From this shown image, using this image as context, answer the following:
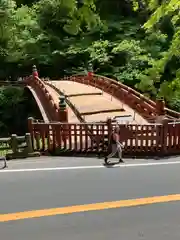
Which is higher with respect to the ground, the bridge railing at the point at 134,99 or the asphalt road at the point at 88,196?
the bridge railing at the point at 134,99

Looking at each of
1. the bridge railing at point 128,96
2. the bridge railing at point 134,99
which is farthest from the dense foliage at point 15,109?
the bridge railing at point 134,99

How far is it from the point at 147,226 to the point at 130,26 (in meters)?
25.7

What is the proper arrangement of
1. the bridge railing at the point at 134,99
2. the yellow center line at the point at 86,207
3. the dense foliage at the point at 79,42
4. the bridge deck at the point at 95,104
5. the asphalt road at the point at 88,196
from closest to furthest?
the asphalt road at the point at 88,196
the yellow center line at the point at 86,207
the bridge railing at the point at 134,99
the bridge deck at the point at 95,104
the dense foliage at the point at 79,42

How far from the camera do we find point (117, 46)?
27.2 m

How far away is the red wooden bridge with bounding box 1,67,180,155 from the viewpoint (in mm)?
11602

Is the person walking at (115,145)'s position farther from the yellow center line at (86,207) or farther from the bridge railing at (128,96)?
the bridge railing at (128,96)

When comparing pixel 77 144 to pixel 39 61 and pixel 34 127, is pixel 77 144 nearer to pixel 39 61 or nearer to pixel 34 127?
pixel 34 127

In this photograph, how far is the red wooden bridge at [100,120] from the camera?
38.1 feet

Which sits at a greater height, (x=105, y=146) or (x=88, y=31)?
(x=88, y=31)

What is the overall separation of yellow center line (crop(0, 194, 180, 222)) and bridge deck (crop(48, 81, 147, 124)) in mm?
7481

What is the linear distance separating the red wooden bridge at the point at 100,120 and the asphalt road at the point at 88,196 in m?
1.06

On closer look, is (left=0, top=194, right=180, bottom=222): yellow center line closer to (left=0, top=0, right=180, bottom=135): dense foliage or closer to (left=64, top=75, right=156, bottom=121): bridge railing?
(left=64, top=75, right=156, bottom=121): bridge railing

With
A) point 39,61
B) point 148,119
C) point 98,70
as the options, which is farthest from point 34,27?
point 148,119

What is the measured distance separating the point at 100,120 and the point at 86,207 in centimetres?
841
